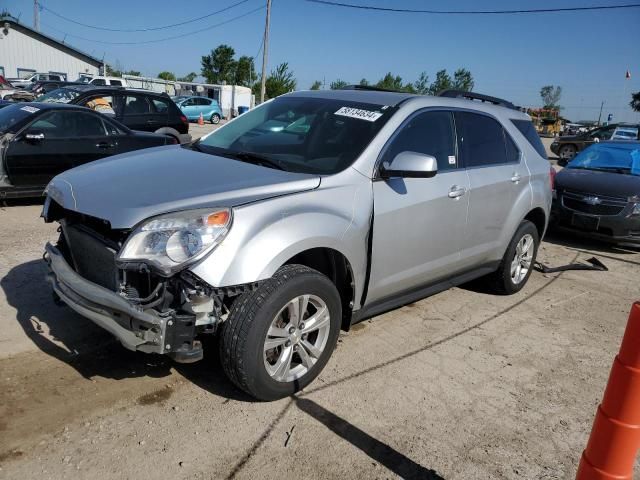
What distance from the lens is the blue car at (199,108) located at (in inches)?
1146

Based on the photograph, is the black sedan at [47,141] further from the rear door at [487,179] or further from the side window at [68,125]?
the rear door at [487,179]

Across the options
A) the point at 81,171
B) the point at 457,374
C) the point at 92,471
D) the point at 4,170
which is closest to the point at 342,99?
the point at 81,171

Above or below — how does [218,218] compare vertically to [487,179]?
below

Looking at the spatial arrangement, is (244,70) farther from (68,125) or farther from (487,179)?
(487,179)

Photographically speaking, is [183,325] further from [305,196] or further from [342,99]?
[342,99]

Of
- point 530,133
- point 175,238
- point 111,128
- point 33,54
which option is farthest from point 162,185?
point 33,54

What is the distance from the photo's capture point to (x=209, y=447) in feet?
8.73

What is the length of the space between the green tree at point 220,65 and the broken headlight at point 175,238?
62488mm

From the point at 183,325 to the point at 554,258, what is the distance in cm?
586

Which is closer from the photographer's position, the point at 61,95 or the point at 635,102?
the point at 61,95

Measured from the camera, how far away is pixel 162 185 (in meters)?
2.96

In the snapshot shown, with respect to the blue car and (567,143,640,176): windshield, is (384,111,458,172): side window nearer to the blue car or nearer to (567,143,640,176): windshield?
(567,143,640,176): windshield

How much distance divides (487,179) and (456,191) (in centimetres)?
54

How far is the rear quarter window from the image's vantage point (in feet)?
16.8
